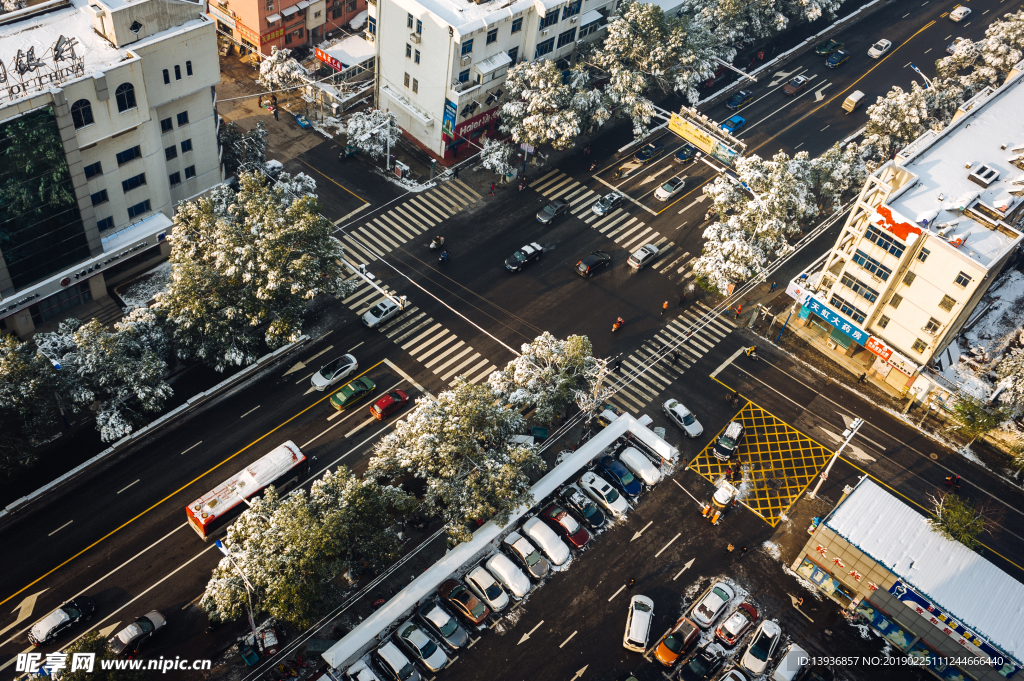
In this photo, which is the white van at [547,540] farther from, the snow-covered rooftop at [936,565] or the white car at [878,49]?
the white car at [878,49]

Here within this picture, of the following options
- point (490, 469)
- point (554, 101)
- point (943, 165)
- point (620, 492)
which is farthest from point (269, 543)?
point (943, 165)

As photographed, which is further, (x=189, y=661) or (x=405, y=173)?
(x=405, y=173)

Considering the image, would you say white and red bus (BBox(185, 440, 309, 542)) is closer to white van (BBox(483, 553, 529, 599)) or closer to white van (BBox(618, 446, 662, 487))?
white van (BBox(483, 553, 529, 599))

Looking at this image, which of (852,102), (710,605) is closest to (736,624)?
(710,605)

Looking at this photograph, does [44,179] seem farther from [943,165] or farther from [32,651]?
[943,165]

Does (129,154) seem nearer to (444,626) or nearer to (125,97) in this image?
(125,97)
